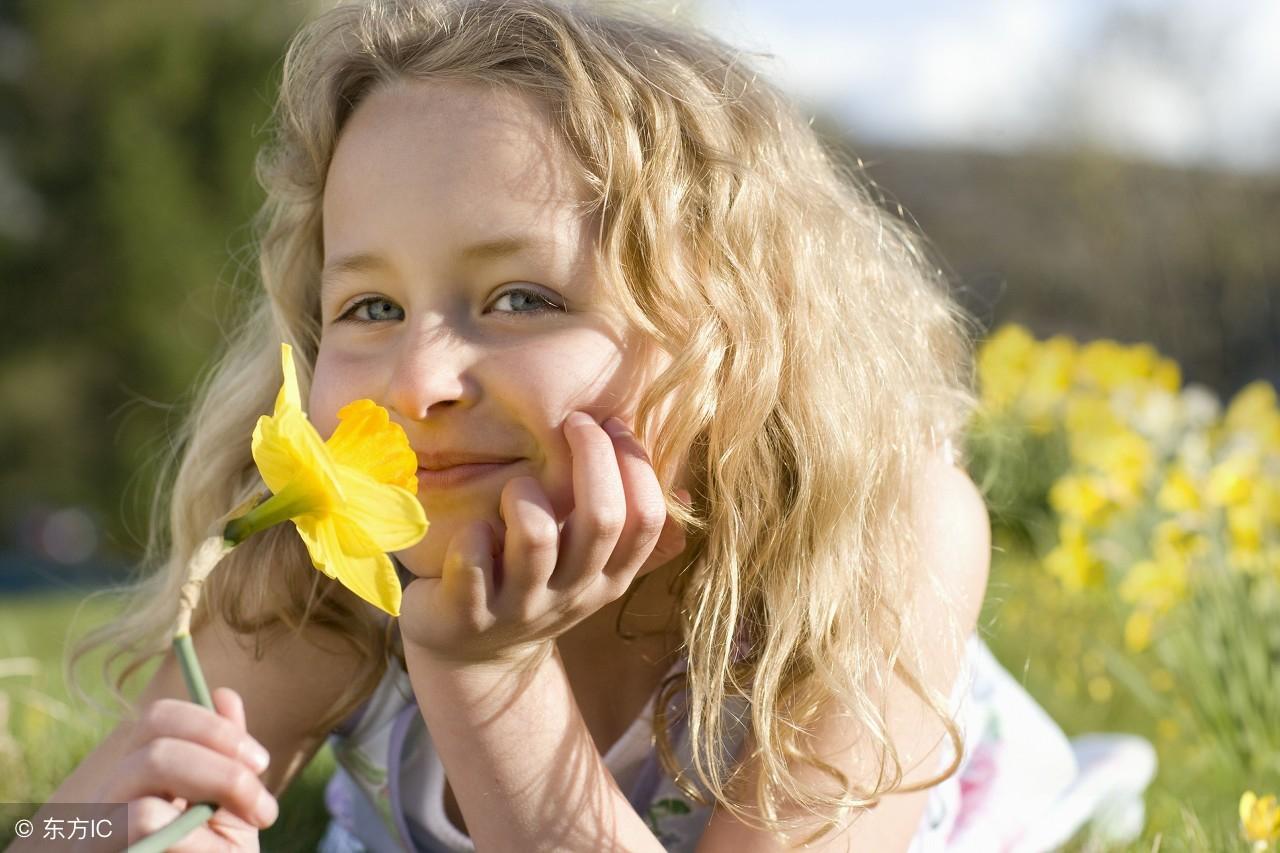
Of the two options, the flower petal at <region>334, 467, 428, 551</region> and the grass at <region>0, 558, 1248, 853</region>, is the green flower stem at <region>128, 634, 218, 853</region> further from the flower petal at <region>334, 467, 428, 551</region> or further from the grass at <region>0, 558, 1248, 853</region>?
the grass at <region>0, 558, 1248, 853</region>

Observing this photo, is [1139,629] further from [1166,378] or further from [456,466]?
[1166,378]

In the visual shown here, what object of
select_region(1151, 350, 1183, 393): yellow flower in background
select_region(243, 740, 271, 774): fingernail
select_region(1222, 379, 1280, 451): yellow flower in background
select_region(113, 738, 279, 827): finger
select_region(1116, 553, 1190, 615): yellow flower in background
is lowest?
select_region(1151, 350, 1183, 393): yellow flower in background

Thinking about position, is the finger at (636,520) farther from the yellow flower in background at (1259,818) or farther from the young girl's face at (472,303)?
the yellow flower in background at (1259,818)

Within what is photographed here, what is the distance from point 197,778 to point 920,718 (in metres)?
0.93

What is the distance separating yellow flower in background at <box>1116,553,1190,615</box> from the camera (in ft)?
8.32

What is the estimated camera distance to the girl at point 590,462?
1.30 meters

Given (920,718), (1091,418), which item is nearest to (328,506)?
(920,718)

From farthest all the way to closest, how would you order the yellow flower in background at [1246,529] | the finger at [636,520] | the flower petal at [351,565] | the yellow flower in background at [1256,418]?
1. the yellow flower in background at [1256,418]
2. the yellow flower in background at [1246,529]
3. the finger at [636,520]
4. the flower petal at [351,565]

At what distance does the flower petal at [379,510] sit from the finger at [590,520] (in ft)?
1.11

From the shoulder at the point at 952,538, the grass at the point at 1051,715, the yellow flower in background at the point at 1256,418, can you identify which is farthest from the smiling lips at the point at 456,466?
the yellow flower in background at the point at 1256,418

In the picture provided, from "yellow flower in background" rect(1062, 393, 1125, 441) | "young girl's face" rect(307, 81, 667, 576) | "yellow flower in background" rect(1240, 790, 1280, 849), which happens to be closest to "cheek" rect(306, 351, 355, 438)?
"young girl's face" rect(307, 81, 667, 576)

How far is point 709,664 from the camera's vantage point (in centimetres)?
148

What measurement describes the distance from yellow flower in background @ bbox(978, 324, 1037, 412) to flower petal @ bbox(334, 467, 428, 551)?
422 centimetres

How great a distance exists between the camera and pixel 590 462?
1230 mm
